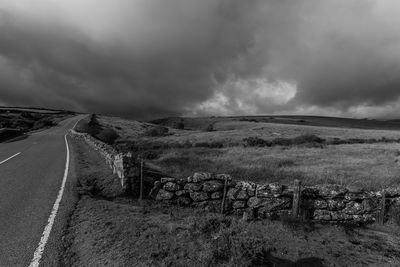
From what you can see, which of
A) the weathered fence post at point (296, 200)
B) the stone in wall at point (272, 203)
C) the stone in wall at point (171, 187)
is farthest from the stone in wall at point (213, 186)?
the weathered fence post at point (296, 200)

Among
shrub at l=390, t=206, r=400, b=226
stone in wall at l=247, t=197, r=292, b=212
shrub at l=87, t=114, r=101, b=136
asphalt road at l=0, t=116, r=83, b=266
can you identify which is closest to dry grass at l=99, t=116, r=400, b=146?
shrub at l=87, t=114, r=101, b=136

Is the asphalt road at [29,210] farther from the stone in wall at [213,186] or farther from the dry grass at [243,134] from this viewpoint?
the dry grass at [243,134]

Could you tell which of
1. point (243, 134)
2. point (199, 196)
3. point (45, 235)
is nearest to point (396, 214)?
point (199, 196)

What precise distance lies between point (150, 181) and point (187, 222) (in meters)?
3.26

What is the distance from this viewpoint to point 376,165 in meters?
20.0

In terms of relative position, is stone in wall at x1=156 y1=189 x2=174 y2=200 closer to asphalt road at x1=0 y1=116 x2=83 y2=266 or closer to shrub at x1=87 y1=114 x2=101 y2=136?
asphalt road at x1=0 y1=116 x2=83 y2=266

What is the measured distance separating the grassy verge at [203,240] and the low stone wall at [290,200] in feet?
1.66

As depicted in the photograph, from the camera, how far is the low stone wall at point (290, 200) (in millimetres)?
8055

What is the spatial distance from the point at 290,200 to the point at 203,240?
3876 mm

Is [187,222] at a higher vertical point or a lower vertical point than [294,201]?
lower

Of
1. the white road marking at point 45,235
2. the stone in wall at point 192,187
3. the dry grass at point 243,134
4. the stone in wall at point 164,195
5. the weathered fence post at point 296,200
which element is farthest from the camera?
the dry grass at point 243,134

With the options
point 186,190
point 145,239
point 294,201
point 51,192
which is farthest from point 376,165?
point 51,192

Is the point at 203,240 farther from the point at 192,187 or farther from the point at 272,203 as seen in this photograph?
the point at 272,203

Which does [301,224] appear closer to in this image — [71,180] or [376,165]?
[71,180]
